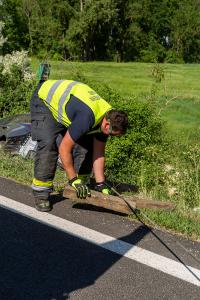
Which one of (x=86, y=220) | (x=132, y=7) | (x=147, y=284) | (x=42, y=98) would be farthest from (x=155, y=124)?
(x=132, y=7)

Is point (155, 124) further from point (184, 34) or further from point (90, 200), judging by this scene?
point (184, 34)

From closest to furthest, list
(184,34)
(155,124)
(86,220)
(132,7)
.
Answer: (86,220), (155,124), (132,7), (184,34)

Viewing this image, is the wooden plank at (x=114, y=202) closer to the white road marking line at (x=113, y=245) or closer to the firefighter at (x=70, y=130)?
the firefighter at (x=70, y=130)

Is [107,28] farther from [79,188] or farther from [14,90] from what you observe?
[79,188]

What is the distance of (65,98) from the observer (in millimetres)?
5117

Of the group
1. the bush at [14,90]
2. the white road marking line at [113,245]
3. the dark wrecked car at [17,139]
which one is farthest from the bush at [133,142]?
the bush at [14,90]

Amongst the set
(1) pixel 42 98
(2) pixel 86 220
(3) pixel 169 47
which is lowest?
(3) pixel 169 47

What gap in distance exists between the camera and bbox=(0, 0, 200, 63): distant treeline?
2350 inches

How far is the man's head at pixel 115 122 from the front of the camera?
4.73 meters

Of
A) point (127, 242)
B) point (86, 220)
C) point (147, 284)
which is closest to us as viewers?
point (147, 284)

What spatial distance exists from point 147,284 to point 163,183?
3962 millimetres

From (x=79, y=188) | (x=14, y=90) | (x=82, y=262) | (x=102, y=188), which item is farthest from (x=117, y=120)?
(x=14, y=90)

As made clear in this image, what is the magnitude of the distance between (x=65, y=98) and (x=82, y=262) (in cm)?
190

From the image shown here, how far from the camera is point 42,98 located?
5434 mm
